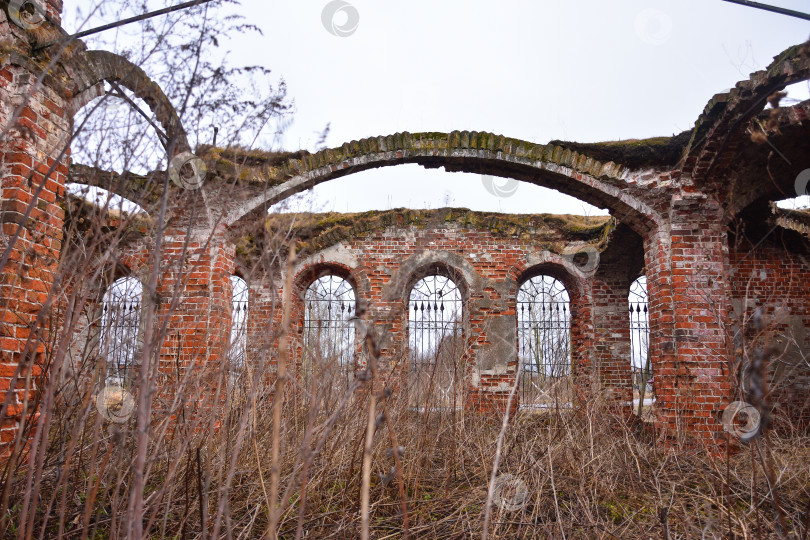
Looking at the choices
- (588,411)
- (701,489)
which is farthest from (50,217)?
(701,489)

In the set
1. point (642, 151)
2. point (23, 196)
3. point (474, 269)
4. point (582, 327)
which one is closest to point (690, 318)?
point (642, 151)

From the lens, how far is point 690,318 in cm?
585

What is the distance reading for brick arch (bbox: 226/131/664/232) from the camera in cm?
629

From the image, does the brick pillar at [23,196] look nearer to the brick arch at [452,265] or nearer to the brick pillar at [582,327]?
the brick arch at [452,265]

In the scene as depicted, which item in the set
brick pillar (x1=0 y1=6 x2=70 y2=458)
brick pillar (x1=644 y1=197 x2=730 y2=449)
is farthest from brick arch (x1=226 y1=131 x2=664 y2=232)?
brick pillar (x1=0 y1=6 x2=70 y2=458)

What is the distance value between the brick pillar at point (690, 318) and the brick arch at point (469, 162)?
0.37 meters

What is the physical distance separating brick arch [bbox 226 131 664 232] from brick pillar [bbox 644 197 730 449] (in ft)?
1.20

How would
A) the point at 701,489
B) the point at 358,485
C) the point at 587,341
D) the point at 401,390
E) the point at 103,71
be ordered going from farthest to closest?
1. the point at 587,341
2. the point at 103,71
3. the point at 701,489
4. the point at 401,390
5. the point at 358,485

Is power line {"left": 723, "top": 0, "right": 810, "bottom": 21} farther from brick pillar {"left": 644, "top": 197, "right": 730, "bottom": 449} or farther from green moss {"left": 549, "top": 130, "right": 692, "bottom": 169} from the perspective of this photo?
brick pillar {"left": 644, "top": 197, "right": 730, "bottom": 449}

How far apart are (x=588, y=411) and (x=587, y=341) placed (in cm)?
627

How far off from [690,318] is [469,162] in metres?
3.02

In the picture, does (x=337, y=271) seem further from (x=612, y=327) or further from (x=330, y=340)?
(x=330, y=340)

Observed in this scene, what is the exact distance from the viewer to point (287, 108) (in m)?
1.91

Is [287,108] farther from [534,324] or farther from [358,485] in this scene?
[534,324]
